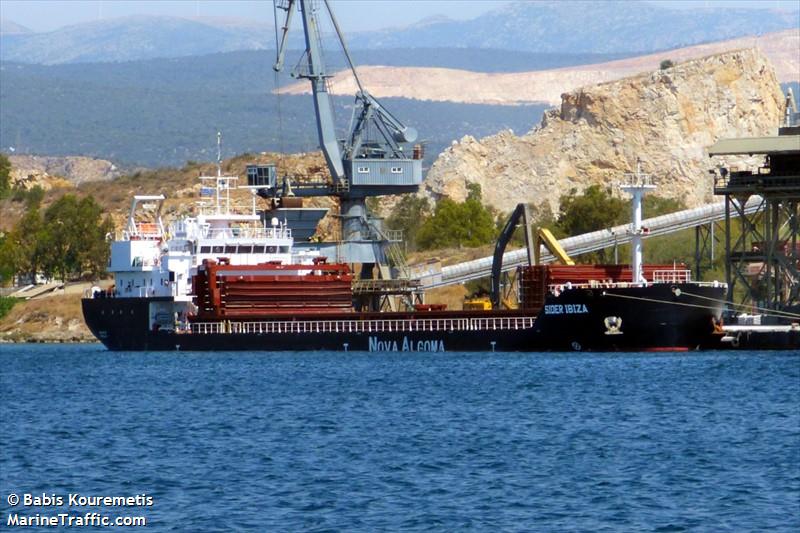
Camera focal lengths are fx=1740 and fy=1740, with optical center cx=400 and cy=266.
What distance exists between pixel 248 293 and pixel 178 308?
5.32 metres

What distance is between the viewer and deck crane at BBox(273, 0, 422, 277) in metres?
86.8

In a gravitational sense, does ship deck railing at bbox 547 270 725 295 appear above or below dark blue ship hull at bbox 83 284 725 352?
above

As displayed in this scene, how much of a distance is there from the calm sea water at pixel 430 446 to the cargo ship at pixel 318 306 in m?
5.16

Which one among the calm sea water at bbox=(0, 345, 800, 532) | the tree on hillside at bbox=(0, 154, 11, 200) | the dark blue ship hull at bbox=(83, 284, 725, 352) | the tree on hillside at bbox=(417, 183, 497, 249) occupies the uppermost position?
the tree on hillside at bbox=(0, 154, 11, 200)

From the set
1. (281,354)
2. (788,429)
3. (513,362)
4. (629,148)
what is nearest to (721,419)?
(788,429)

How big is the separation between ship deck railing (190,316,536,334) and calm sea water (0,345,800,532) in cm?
998

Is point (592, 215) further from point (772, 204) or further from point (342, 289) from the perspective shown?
point (772, 204)

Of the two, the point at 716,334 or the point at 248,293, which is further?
the point at 248,293

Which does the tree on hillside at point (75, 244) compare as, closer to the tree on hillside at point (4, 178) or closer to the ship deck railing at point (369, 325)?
the tree on hillside at point (4, 178)

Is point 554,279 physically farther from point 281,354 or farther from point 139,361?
point 139,361

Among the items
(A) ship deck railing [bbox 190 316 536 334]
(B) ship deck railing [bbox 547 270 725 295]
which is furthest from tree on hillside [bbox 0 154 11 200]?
(B) ship deck railing [bbox 547 270 725 295]

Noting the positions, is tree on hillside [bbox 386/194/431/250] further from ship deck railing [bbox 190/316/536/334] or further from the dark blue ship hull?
ship deck railing [bbox 190/316/536/334]

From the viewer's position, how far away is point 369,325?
76.7 m

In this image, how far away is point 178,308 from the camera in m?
83.7
